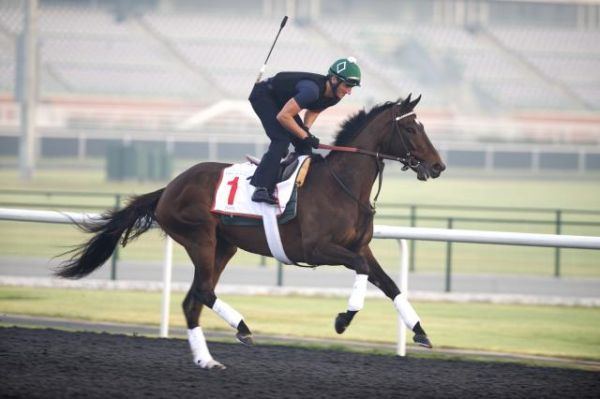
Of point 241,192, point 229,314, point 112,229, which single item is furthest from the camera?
point 112,229

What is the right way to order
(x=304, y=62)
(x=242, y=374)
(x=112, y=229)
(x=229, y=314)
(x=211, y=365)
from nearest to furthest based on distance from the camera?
(x=242, y=374), (x=211, y=365), (x=229, y=314), (x=112, y=229), (x=304, y=62)

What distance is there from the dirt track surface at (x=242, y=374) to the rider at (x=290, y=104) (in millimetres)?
1084

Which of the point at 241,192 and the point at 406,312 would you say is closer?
the point at 406,312

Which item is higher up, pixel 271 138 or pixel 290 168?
pixel 271 138

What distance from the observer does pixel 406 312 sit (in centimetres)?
616

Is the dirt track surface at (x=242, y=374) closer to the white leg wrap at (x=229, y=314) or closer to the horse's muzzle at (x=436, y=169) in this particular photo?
the white leg wrap at (x=229, y=314)

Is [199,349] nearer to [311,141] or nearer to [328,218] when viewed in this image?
[328,218]

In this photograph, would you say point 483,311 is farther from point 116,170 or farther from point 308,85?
point 116,170

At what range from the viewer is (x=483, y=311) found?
1059 cm

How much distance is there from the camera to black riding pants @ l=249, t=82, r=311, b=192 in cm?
629

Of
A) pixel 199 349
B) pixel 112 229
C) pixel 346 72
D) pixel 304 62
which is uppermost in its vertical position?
pixel 304 62

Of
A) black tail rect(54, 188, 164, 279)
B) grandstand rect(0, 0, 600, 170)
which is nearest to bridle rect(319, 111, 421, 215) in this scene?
black tail rect(54, 188, 164, 279)

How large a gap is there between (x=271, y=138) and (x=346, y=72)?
2.13ft

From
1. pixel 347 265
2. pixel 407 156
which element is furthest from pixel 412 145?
pixel 347 265
